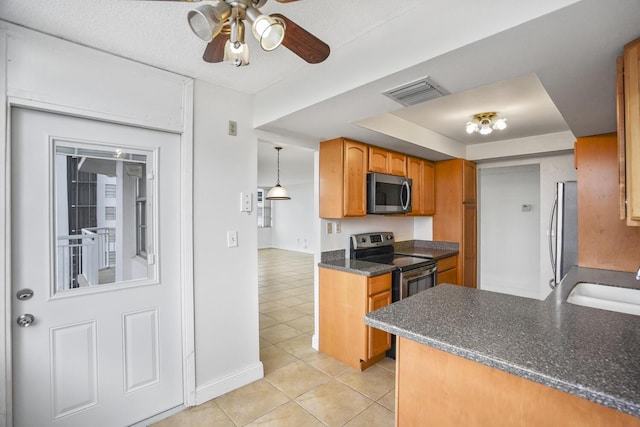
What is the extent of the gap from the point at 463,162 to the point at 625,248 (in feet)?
6.07

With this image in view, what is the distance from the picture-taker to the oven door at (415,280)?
9.27 feet

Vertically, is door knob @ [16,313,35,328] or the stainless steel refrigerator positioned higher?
the stainless steel refrigerator

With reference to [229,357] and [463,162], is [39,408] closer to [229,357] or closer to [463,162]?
[229,357]

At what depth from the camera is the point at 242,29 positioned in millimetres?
1097

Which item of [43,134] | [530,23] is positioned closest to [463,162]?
[530,23]

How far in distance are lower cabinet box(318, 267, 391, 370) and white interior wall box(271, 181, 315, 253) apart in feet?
21.5

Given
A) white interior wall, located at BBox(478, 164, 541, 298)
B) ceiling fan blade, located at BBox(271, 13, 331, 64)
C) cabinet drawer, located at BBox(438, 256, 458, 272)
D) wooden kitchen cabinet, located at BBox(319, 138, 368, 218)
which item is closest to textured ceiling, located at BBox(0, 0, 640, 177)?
ceiling fan blade, located at BBox(271, 13, 331, 64)

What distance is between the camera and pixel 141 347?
2.00m

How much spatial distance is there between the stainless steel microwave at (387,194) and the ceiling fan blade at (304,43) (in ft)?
6.33

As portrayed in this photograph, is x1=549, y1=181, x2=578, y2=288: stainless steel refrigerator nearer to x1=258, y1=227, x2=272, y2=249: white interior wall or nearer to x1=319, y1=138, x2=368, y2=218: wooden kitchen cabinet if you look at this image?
x1=319, y1=138, x2=368, y2=218: wooden kitchen cabinet

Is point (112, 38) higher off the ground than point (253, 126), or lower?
higher

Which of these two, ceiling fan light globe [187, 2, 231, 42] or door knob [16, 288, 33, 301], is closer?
ceiling fan light globe [187, 2, 231, 42]

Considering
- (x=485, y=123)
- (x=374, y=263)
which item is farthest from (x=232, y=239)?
(x=485, y=123)

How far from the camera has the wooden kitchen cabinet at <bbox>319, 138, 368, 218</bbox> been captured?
2.84 meters
